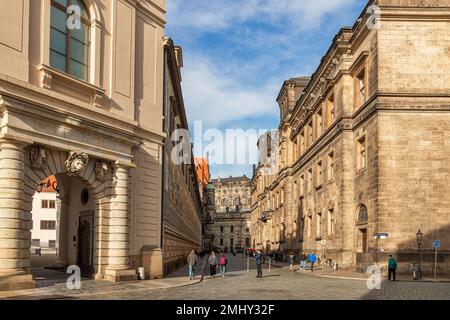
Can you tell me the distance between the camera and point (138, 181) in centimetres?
2417

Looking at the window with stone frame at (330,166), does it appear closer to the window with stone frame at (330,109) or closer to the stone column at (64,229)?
the window with stone frame at (330,109)

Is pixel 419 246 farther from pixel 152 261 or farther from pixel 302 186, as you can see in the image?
pixel 302 186

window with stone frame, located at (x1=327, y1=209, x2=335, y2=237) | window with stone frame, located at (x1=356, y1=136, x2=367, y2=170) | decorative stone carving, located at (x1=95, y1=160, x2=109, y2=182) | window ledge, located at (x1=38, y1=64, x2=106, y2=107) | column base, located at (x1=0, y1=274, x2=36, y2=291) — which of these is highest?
window ledge, located at (x1=38, y1=64, x2=106, y2=107)

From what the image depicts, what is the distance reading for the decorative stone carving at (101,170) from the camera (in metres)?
21.4

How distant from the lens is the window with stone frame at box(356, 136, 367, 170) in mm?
36062

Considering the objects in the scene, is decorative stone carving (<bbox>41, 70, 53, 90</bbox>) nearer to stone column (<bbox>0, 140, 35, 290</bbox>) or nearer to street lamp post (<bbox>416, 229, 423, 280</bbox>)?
stone column (<bbox>0, 140, 35, 290</bbox>)

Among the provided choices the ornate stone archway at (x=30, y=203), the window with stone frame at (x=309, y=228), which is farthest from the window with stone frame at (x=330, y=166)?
the ornate stone archway at (x=30, y=203)

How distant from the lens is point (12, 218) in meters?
17.3

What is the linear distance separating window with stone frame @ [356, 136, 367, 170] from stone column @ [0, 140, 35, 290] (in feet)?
78.4

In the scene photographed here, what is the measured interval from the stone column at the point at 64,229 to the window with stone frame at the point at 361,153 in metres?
19.3

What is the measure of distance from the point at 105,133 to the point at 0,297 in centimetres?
785

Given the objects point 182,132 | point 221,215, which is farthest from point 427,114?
point 221,215

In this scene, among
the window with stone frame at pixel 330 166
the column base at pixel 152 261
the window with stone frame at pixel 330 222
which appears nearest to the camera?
the column base at pixel 152 261

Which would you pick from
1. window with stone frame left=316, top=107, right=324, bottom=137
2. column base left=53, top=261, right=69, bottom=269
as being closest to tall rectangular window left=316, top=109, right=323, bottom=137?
→ window with stone frame left=316, top=107, right=324, bottom=137
